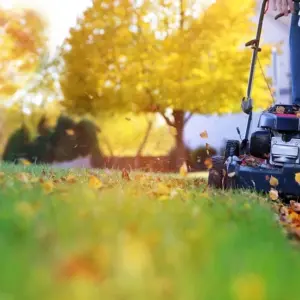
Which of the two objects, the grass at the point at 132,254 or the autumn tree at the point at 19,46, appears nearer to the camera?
the grass at the point at 132,254

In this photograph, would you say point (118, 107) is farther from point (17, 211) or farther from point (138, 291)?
point (138, 291)

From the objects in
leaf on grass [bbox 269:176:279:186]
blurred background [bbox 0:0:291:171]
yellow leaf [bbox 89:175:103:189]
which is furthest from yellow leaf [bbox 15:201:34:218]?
blurred background [bbox 0:0:291:171]

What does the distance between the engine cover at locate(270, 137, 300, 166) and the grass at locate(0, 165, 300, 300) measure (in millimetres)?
2393

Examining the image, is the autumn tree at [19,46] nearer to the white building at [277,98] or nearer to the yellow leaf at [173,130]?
the yellow leaf at [173,130]

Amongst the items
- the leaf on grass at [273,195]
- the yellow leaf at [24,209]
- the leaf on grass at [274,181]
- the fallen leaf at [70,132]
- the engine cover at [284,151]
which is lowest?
the leaf on grass at [273,195]

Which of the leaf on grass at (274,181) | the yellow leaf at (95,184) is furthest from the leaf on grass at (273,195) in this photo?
the yellow leaf at (95,184)

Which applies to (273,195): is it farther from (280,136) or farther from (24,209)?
(24,209)

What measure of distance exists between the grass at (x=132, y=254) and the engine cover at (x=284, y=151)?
2.39m

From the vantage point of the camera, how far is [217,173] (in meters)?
5.44

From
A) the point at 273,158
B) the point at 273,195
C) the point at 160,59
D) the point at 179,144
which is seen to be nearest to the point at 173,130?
the point at 179,144

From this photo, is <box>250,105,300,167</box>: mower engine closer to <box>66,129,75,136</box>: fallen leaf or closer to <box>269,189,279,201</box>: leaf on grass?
<box>269,189,279,201</box>: leaf on grass

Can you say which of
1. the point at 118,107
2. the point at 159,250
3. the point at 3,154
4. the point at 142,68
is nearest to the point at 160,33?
the point at 142,68

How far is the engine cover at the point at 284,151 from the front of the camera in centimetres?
462

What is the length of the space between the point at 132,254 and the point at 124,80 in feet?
36.9
